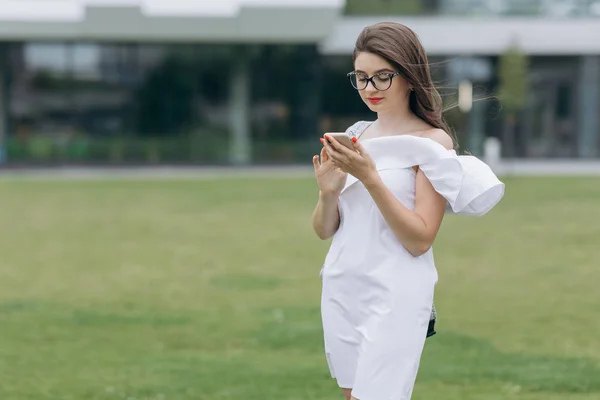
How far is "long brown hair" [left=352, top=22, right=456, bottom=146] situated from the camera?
2.94m

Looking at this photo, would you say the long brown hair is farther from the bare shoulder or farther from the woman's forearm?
the woman's forearm

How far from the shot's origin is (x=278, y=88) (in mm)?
38438

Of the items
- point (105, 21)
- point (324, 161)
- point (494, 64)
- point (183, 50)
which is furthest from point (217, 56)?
point (324, 161)

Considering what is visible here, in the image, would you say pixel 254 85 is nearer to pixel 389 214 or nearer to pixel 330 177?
pixel 330 177

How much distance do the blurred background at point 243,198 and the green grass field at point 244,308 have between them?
0.03m

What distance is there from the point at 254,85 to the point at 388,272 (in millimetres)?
36042

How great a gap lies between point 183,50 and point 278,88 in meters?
3.98

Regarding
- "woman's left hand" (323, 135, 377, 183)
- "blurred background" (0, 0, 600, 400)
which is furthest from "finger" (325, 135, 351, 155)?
"blurred background" (0, 0, 600, 400)

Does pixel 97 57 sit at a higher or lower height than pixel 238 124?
higher

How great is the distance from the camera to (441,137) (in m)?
3.00

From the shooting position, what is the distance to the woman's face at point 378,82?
2.95m

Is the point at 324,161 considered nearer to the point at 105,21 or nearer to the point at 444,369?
the point at 444,369

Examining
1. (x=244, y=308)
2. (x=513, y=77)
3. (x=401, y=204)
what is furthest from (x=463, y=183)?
(x=513, y=77)

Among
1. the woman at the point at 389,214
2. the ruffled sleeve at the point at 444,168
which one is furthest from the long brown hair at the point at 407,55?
the ruffled sleeve at the point at 444,168
